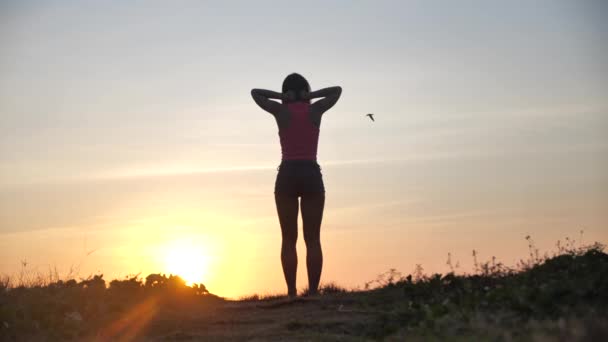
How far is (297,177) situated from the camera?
11.8 metres

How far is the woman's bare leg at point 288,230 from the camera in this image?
1196cm

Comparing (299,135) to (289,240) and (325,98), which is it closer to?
(325,98)

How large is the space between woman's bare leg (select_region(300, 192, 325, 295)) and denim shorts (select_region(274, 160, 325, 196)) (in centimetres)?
13

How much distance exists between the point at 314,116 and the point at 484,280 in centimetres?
341

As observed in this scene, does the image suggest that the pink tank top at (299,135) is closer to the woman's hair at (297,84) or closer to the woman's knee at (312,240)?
the woman's hair at (297,84)

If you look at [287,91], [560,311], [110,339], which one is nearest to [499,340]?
[560,311]

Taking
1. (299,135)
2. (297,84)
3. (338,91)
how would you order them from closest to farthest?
(299,135) → (297,84) → (338,91)

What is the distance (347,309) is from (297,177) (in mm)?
2207

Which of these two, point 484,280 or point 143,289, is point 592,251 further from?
point 143,289

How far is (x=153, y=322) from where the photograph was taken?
11.1 metres

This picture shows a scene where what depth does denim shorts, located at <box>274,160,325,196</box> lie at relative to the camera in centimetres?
1179

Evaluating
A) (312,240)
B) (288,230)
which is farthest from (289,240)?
(312,240)

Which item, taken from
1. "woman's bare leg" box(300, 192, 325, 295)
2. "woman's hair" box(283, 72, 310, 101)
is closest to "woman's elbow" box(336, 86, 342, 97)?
"woman's hair" box(283, 72, 310, 101)

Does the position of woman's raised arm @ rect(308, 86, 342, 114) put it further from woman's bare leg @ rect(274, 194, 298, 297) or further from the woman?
woman's bare leg @ rect(274, 194, 298, 297)
